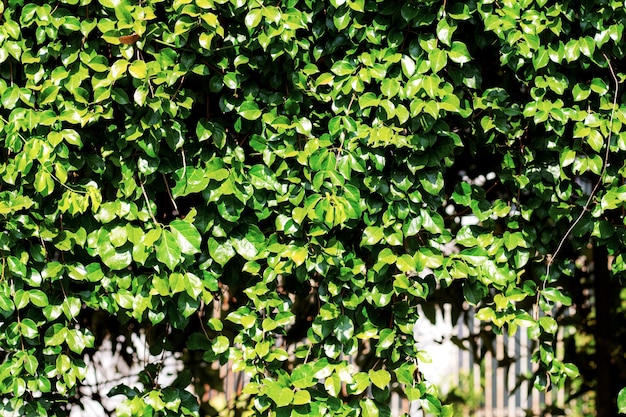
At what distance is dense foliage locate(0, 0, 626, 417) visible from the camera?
1893 millimetres

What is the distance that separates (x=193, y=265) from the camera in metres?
1.99

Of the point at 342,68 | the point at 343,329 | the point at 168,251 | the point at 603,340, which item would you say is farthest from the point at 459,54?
the point at 603,340

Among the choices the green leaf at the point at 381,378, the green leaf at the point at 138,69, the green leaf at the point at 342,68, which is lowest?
the green leaf at the point at 381,378

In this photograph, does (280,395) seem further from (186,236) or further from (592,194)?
(592,194)

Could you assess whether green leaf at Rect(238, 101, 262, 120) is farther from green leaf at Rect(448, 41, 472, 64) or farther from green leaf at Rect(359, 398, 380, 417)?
green leaf at Rect(359, 398, 380, 417)

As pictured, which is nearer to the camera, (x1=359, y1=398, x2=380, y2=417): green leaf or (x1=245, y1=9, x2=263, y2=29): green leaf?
(x1=245, y1=9, x2=263, y2=29): green leaf

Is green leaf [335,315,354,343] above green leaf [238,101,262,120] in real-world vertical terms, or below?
below

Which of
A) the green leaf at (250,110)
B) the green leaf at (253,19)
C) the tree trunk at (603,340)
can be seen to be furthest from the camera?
the tree trunk at (603,340)

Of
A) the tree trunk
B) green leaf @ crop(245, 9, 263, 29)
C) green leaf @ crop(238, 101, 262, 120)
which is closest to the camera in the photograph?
green leaf @ crop(245, 9, 263, 29)

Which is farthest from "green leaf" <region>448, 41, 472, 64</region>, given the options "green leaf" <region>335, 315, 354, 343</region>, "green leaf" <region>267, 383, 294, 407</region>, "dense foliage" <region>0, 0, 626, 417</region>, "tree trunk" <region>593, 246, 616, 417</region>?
"tree trunk" <region>593, 246, 616, 417</region>

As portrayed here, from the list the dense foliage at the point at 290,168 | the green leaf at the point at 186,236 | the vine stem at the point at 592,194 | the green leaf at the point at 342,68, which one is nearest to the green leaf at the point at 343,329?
the dense foliage at the point at 290,168

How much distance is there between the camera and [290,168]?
1.96m

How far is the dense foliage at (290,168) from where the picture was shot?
189 cm

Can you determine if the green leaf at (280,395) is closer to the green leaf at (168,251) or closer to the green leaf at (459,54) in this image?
the green leaf at (168,251)
